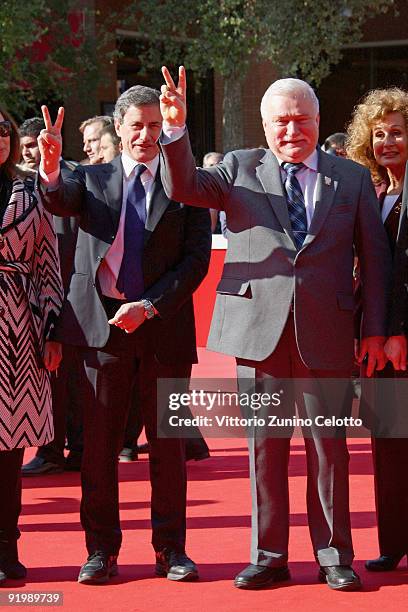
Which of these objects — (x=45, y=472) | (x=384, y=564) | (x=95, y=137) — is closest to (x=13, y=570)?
(x=384, y=564)

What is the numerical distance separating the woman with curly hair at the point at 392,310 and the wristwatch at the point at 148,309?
0.99 meters

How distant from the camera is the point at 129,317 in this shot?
5316 millimetres

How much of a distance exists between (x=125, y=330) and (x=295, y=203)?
0.89 m

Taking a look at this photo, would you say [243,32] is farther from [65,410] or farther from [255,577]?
[255,577]

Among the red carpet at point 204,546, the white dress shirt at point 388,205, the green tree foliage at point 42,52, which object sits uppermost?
the green tree foliage at point 42,52

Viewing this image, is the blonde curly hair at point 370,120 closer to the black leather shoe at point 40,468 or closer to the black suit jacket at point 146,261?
the black suit jacket at point 146,261

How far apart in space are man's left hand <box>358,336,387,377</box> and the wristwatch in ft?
2.94

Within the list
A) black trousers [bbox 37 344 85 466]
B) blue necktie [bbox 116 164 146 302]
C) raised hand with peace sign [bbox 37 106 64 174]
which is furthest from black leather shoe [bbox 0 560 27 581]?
black trousers [bbox 37 344 85 466]

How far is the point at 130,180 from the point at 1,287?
0.73m

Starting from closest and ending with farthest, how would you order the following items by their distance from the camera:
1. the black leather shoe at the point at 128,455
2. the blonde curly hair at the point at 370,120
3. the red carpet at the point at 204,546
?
the red carpet at the point at 204,546 → the blonde curly hair at the point at 370,120 → the black leather shoe at the point at 128,455

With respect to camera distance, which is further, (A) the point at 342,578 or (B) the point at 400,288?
(B) the point at 400,288

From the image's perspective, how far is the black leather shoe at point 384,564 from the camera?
221 inches

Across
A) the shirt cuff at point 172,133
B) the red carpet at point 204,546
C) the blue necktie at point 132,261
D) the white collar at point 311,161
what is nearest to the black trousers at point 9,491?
the red carpet at point 204,546

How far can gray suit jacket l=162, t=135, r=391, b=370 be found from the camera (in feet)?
17.2
